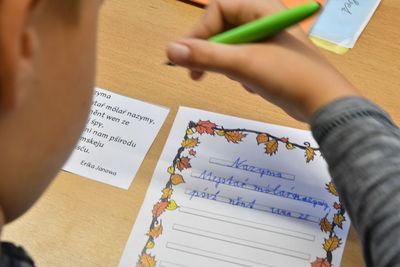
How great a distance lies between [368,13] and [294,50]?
1.09ft

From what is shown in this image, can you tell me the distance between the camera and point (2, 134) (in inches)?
13.3

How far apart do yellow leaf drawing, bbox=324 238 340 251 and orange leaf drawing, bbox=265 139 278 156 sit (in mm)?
127

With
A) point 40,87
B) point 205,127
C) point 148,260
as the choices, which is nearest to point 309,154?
point 205,127

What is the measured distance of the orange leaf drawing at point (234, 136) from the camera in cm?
62

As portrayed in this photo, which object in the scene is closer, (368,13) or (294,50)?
(294,50)

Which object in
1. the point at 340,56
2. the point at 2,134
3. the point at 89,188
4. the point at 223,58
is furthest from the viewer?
the point at 340,56

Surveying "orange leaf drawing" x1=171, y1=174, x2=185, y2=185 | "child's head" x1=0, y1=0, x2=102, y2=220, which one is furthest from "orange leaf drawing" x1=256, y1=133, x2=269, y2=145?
"child's head" x1=0, y1=0, x2=102, y2=220

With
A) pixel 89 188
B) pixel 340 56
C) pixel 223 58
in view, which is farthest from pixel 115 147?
pixel 340 56

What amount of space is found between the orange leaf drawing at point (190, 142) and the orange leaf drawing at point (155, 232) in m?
0.11

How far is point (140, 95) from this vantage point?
26.1 inches

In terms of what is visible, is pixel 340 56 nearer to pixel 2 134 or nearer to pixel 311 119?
pixel 311 119

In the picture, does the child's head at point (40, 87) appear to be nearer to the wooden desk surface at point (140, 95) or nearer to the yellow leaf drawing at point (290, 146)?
the wooden desk surface at point (140, 95)

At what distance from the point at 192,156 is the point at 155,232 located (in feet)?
0.36

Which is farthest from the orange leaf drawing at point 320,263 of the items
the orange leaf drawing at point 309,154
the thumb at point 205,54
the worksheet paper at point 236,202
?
the thumb at point 205,54
